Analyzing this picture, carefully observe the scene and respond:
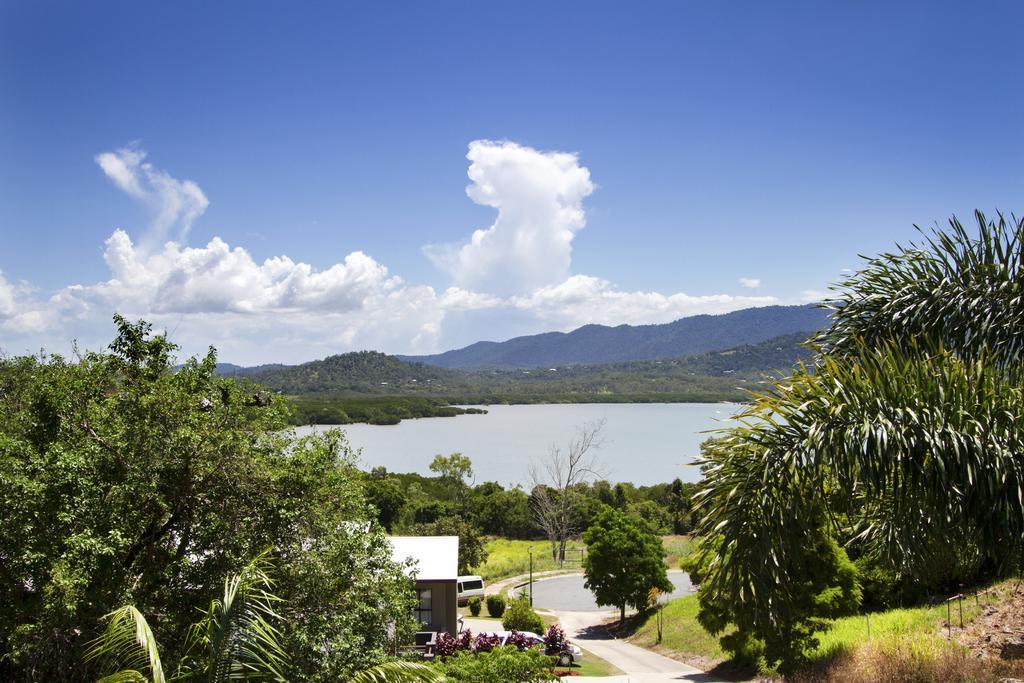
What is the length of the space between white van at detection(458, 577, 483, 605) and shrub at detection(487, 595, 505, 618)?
140 cm

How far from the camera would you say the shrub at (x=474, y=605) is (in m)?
30.3

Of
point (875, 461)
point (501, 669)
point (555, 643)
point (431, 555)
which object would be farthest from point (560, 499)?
point (875, 461)

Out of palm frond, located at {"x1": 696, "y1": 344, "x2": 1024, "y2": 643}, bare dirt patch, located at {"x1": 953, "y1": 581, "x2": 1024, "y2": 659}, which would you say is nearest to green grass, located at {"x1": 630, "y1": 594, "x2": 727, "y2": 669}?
bare dirt patch, located at {"x1": 953, "y1": 581, "x2": 1024, "y2": 659}

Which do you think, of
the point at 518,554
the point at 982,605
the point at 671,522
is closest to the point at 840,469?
the point at 982,605

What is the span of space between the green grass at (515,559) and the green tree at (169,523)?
31.4 meters

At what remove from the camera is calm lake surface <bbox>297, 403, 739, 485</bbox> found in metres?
85.0

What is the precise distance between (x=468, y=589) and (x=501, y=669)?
22.5 meters

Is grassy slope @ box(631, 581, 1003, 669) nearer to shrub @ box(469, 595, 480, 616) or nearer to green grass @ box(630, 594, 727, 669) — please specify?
green grass @ box(630, 594, 727, 669)

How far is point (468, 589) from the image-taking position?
31.4 meters

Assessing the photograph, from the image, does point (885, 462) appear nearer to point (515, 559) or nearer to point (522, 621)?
point (522, 621)

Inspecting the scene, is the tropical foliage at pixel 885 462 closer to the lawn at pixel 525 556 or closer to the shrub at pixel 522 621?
the shrub at pixel 522 621

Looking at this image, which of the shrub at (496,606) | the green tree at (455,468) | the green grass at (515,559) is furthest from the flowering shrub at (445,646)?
the green tree at (455,468)

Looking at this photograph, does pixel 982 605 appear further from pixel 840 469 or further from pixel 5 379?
pixel 5 379

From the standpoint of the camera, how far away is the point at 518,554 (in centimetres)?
4994
